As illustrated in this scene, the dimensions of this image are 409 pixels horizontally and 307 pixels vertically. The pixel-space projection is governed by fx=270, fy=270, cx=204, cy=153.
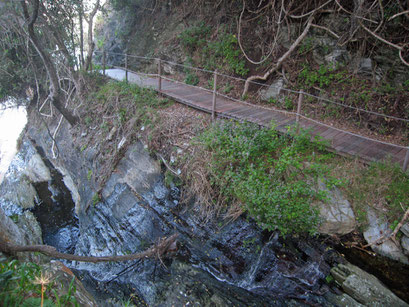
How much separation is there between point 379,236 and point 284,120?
312 centimetres

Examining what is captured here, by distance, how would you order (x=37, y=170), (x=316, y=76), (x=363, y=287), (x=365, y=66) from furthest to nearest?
(x=37, y=170) → (x=316, y=76) → (x=365, y=66) → (x=363, y=287)

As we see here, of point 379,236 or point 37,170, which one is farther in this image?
point 37,170

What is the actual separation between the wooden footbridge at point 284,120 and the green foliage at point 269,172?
463 mm

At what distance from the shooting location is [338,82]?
22.7ft

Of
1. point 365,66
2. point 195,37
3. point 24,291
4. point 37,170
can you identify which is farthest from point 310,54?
point 37,170

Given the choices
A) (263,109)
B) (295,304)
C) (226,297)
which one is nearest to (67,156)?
(263,109)

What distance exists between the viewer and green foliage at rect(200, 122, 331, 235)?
172 inches

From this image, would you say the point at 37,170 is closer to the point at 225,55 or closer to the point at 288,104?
the point at 225,55

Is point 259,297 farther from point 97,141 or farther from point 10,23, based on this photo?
point 10,23

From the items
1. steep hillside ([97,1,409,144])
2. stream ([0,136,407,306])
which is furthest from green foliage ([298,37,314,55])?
stream ([0,136,407,306])

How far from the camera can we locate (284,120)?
21.1ft

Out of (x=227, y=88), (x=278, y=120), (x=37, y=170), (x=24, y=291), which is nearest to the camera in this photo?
(x=24, y=291)

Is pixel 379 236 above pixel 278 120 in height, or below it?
below

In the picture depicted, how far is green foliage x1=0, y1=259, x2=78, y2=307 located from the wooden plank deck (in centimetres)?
476
